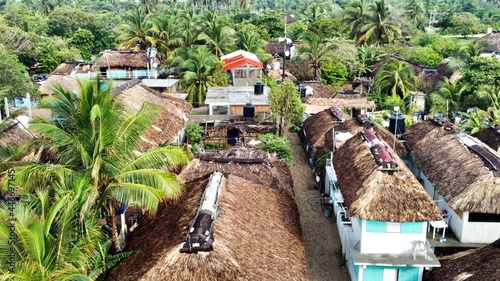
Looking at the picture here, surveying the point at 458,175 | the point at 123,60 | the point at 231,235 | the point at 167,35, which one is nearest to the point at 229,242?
the point at 231,235

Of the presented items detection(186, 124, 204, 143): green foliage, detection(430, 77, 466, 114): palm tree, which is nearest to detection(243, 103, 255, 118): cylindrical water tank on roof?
detection(186, 124, 204, 143): green foliage

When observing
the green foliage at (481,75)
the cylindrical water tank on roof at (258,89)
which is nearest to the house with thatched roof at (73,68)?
the cylindrical water tank on roof at (258,89)

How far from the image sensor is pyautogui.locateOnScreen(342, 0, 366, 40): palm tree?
51875mm

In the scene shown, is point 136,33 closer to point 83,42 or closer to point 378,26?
point 83,42

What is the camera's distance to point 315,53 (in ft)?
144

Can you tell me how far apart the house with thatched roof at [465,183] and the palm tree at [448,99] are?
12.6 metres

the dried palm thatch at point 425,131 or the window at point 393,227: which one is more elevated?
the dried palm thatch at point 425,131

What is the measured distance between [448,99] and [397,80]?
16.2ft

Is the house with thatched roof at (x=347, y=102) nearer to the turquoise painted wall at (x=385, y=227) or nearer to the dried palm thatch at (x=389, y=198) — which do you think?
the dried palm thatch at (x=389, y=198)

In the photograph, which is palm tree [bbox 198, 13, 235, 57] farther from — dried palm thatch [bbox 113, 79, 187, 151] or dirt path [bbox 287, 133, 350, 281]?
dirt path [bbox 287, 133, 350, 281]

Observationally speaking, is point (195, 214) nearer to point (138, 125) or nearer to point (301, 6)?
point (138, 125)

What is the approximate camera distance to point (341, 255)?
18094mm

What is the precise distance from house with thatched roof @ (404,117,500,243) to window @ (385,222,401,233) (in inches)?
112

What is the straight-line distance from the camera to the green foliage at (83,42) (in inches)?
2468
